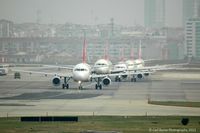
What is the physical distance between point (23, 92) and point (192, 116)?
24.2m

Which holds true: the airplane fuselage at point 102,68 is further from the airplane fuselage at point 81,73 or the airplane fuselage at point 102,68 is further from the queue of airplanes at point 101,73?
the airplane fuselage at point 81,73

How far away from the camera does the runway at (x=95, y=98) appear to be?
180 feet

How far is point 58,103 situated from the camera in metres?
61.0

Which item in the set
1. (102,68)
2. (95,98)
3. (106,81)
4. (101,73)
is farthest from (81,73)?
(102,68)

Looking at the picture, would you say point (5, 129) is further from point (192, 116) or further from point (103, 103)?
point (103, 103)

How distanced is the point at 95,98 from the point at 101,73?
86.3 feet

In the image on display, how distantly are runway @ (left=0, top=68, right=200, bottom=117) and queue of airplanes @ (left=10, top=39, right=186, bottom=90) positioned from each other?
3.08 ft

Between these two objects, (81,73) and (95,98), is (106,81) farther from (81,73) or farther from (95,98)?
(95,98)

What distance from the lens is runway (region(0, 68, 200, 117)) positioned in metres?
54.8

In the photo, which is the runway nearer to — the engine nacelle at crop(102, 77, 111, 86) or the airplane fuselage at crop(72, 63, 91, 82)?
the engine nacelle at crop(102, 77, 111, 86)

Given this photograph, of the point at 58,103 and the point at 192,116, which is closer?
the point at 192,116

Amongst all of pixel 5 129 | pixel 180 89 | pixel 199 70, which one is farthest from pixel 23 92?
pixel 199 70

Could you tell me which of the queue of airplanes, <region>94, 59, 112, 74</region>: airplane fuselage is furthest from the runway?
<region>94, 59, 112, 74</region>: airplane fuselage

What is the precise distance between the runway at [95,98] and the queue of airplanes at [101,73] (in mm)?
938
